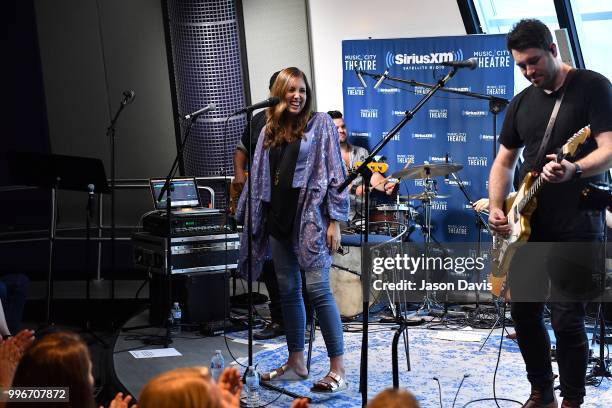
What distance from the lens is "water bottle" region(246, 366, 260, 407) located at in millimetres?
4375

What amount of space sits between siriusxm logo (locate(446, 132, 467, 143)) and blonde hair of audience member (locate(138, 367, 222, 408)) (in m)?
6.52

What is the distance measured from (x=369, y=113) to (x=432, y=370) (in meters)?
3.64

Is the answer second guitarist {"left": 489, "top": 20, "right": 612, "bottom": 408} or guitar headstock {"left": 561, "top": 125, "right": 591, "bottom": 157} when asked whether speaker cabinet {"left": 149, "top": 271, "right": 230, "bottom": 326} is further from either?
guitar headstock {"left": 561, "top": 125, "right": 591, "bottom": 157}

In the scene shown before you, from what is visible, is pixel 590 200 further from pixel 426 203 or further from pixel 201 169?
pixel 201 169

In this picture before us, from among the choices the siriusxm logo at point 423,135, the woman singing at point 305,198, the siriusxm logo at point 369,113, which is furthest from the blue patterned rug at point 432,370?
the siriusxm logo at point 369,113

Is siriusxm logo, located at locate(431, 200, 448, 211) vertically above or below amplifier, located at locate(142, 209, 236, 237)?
below

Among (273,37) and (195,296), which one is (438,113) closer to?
(273,37)

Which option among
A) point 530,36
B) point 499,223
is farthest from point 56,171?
point 530,36

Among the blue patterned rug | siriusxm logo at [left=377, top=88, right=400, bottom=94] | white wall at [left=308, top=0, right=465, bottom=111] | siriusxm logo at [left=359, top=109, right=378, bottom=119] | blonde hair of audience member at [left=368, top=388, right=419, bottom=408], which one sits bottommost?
the blue patterned rug

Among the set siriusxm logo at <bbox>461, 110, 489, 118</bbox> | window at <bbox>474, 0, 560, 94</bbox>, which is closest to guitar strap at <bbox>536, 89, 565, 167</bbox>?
siriusxm logo at <bbox>461, 110, 489, 118</bbox>

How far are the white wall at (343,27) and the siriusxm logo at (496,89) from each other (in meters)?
1.01

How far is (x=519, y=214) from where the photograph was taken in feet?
12.2

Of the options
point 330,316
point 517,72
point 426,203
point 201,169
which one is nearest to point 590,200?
point 330,316

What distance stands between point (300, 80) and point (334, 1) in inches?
186
